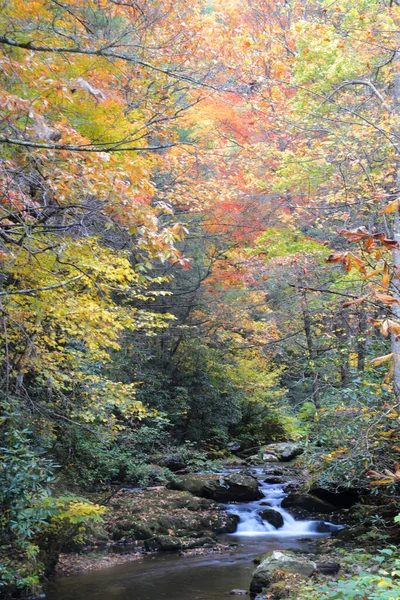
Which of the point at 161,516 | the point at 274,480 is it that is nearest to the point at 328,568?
the point at 161,516

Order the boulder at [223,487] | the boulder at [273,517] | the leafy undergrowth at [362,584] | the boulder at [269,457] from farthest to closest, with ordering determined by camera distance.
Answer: the boulder at [269,457]
the boulder at [223,487]
the boulder at [273,517]
the leafy undergrowth at [362,584]

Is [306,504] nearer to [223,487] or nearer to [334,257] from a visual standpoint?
[223,487]

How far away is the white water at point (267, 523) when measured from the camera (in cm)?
1226

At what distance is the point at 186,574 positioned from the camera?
9.41 m

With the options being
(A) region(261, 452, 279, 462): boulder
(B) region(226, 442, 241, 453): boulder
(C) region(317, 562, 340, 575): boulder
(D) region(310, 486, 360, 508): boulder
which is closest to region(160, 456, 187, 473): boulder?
(A) region(261, 452, 279, 462): boulder

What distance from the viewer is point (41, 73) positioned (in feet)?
19.3

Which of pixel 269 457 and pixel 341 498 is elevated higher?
pixel 269 457

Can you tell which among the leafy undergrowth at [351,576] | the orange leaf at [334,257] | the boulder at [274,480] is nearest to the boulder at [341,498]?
the leafy undergrowth at [351,576]

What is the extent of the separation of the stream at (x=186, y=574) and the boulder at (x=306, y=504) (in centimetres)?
58

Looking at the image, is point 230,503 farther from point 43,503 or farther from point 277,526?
point 43,503

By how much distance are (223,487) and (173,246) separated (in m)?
10.2

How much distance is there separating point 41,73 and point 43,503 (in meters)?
5.29

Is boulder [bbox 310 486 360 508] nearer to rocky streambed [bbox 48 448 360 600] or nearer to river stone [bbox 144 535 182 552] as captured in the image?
rocky streambed [bbox 48 448 360 600]

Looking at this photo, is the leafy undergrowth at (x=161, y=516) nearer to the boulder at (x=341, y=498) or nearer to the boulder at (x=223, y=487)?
the boulder at (x=223, y=487)
